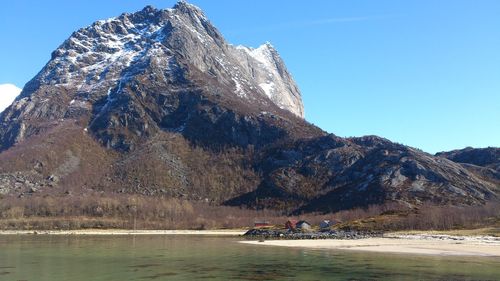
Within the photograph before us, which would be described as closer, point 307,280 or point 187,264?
point 307,280

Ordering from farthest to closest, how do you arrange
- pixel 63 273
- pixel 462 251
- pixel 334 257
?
pixel 462 251 < pixel 334 257 < pixel 63 273

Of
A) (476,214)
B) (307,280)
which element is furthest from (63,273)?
(476,214)

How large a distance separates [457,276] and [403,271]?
736 centimetres

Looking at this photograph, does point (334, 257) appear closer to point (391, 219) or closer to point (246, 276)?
point (246, 276)

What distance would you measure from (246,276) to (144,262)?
948 inches

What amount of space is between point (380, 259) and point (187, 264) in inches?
1254

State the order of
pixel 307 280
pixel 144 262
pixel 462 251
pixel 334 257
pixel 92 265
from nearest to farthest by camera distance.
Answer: pixel 307 280
pixel 92 265
pixel 144 262
pixel 334 257
pixel 462 251

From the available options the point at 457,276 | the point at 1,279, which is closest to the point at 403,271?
the point at 457,276

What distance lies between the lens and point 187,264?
7719cm

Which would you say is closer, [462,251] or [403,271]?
[403,271]

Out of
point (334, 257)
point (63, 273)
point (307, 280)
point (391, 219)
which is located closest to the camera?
point (307, 280)

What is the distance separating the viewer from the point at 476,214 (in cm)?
19675

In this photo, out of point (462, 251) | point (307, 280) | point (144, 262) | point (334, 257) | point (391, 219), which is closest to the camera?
point (307, 280)

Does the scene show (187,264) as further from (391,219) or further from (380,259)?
(391,219)
